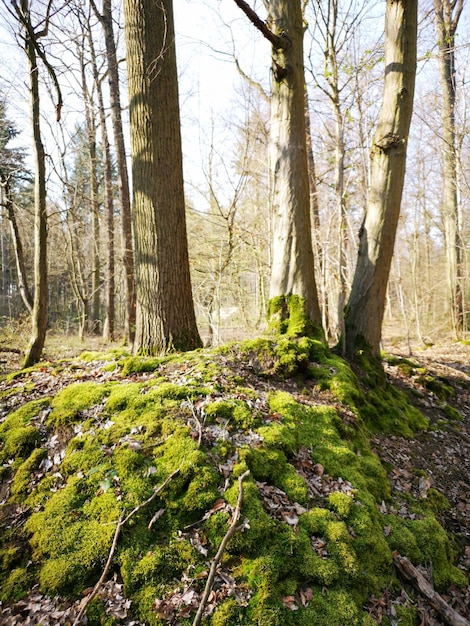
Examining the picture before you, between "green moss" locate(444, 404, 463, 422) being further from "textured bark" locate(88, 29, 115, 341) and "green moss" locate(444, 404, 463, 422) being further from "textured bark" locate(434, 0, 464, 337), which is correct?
"textured bark" locate(88, 29, 115, 341)

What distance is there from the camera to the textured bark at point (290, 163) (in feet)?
14.7

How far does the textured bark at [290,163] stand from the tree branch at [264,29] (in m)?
0.04

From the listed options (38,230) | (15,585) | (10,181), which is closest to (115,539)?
(15,585)

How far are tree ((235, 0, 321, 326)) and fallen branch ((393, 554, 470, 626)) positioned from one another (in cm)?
276

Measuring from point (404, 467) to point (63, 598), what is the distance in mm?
3229

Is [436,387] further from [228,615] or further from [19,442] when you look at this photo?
[19,442]

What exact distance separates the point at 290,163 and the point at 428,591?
4495 mm

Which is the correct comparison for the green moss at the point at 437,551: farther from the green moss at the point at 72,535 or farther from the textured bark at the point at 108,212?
the textured bark at the point at 108,212

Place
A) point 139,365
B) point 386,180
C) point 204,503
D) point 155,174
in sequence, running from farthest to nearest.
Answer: point 386,180 → point 155,174 → point 139,365 → point 204,503

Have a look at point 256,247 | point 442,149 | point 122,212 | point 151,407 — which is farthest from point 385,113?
point 442,149

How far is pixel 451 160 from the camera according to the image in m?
10.8

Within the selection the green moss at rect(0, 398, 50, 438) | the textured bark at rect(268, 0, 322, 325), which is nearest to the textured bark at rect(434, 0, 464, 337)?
the textured bark at rect(268, 0, 322, 325)

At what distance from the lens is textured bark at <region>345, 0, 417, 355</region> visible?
4562mm

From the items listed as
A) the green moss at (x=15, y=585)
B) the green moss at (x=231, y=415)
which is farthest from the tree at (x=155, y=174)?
the green moss at (x=15, y=585)
